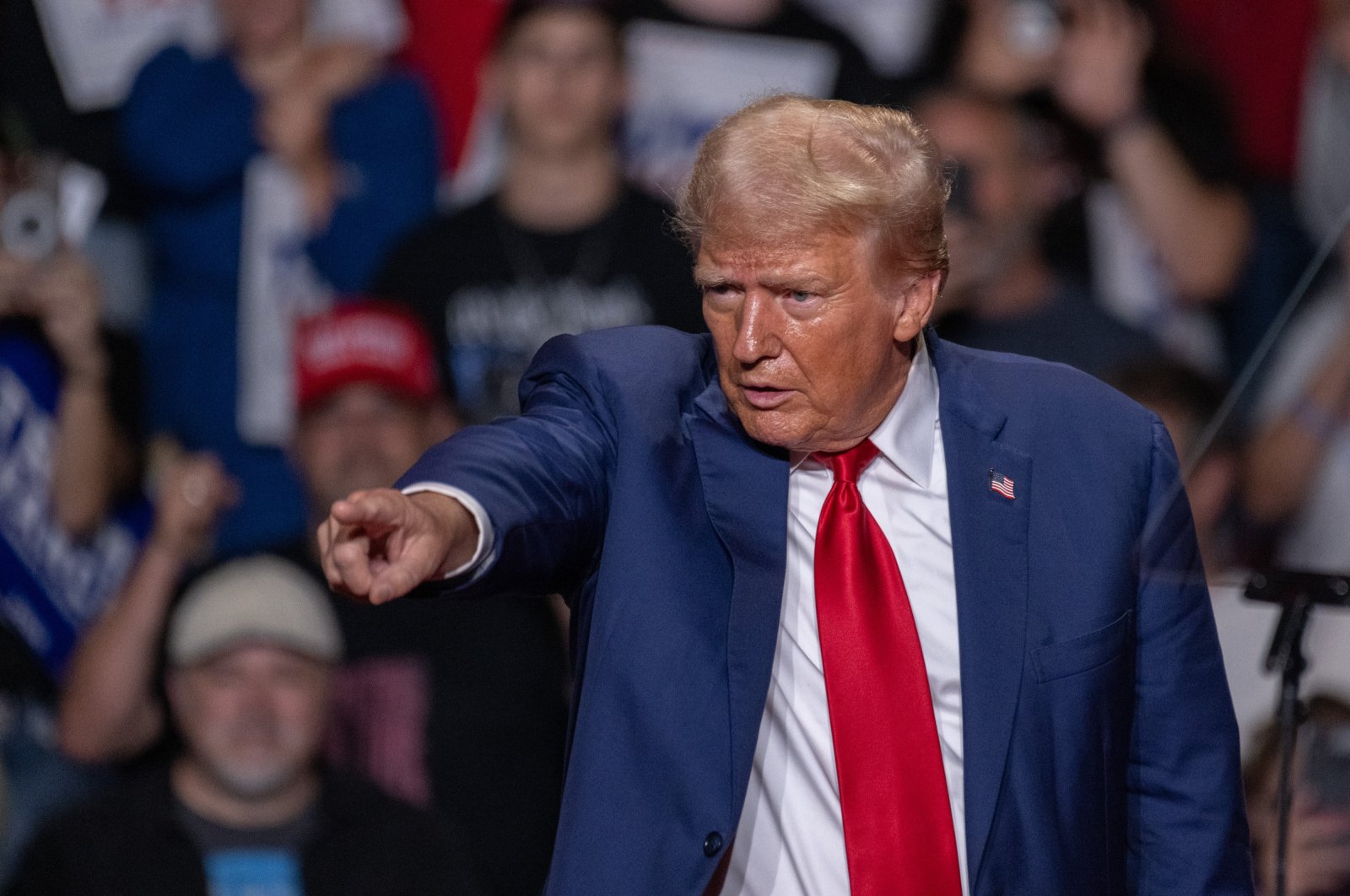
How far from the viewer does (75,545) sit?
4359mm

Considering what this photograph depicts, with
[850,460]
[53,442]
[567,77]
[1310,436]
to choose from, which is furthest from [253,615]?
[1310,436]

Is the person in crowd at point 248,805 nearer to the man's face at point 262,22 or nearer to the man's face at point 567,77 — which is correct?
the man's face at point 567,77

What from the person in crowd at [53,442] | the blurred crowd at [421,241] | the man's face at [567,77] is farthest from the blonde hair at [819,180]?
the person in crowd at [53,442]

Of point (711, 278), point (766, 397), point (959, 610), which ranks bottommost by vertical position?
point (959, 610)

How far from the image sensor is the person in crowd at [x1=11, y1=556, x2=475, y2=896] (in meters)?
3.56

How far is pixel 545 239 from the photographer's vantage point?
14.5ft

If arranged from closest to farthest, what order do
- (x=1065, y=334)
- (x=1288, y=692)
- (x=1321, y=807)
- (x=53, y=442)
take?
(x=1288, y=692) < (x=1321, y=807) < (x=1065, y=334) < (x=53, y=442)

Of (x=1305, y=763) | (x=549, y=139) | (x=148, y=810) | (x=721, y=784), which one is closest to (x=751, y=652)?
(x=721, y=784)

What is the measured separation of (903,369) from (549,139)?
2687 millimetres

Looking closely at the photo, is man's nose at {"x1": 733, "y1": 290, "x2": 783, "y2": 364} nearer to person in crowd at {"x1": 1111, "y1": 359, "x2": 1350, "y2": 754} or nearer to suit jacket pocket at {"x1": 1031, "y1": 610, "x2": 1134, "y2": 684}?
suit jacket pocket at {"x1": 1031, "y1": 610, "x2": 1134, "y2": 684}

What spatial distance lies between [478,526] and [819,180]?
0.50 meters

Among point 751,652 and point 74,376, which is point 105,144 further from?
point 751,652

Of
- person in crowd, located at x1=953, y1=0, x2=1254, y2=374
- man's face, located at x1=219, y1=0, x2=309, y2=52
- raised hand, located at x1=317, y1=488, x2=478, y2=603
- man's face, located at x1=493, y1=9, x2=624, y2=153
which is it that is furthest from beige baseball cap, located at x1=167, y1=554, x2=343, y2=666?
raised hand, located at x1=317, y1=488, x2=478, y2=603

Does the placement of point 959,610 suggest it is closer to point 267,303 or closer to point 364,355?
point 364,355
